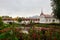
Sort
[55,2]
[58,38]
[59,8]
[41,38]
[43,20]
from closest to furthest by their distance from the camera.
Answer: [58,38], [41,38], [59,8], [55,2], [43,20]

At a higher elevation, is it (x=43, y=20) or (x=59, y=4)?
(x=59, y=4)

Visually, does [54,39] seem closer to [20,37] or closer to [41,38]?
[41,38]

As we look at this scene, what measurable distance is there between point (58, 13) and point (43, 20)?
28463 millimetres

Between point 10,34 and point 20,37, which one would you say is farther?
point 20,37

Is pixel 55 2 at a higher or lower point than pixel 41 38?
higher

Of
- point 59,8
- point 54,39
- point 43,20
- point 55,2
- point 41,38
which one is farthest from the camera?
point 43,20

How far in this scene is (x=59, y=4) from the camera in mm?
41531

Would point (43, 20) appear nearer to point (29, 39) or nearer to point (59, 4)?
point (59, 4)

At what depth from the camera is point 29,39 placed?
28.2 feet

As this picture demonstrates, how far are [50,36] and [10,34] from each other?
159 centimetres

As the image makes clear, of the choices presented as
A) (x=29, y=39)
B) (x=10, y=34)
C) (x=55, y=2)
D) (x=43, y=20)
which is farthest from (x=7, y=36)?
(x=43, y=20)

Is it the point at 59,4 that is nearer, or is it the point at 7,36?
the point at 7,36

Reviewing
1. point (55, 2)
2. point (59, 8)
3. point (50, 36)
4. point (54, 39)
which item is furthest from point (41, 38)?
point (55, 2)

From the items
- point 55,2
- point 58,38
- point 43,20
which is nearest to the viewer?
point 58,38
